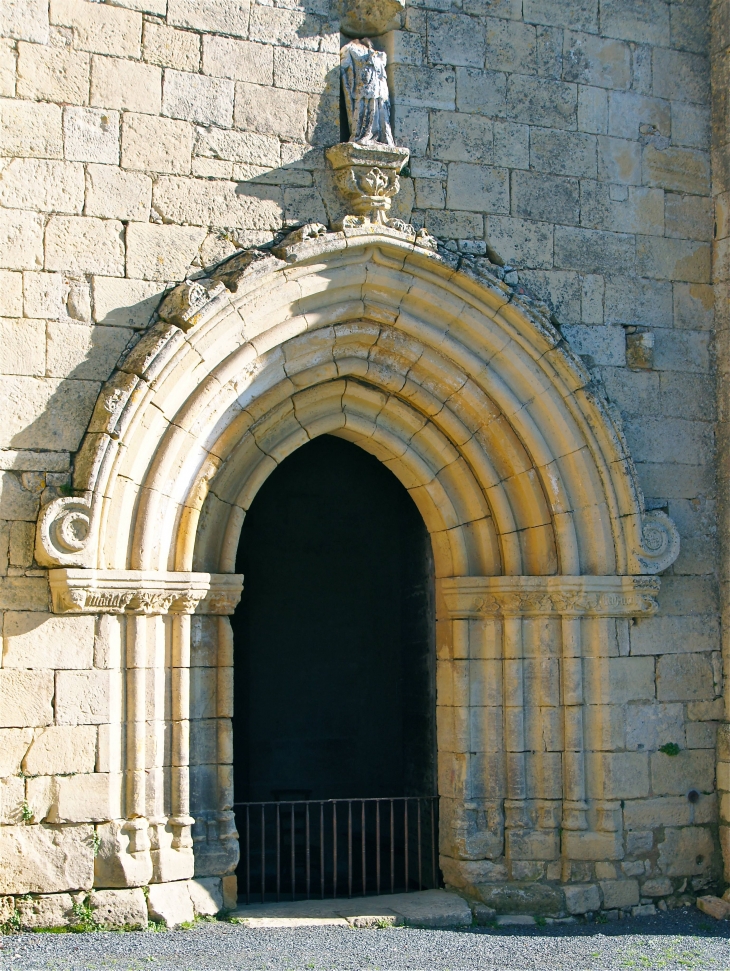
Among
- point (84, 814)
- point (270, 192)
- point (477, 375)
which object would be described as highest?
point (270, 192)

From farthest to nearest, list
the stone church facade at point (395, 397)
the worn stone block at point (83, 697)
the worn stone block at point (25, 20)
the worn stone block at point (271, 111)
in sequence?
the worn stone block at point (271, 111) → the worn stone block at point (25, 20) → the stone church facade at point (395, 397) → the worn stone block at point (83, 697)

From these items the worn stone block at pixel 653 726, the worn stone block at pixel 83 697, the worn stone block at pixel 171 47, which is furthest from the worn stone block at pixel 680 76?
the worn stone block at pixel 83 697

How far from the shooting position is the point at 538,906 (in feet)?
23.0

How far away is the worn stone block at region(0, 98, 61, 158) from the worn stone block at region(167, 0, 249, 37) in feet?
2.98

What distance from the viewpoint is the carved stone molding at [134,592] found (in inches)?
241

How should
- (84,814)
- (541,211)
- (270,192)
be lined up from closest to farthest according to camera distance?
(84,814) → (270,192) → (541,211)

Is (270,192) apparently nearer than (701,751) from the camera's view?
Yes

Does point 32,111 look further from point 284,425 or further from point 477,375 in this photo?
point 477,375

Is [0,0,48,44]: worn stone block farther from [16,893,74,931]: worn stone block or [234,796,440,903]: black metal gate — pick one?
[234,796,440,903]: black metal gate

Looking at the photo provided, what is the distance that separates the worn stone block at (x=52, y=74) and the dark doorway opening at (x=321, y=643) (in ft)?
11.6

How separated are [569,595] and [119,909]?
305 centimetres

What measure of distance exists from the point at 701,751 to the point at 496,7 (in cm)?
473

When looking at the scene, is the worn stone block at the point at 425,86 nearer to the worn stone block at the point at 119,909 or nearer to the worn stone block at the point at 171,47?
the worn stone block at the point at 171,47

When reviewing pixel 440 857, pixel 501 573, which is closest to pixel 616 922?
pixel 440 857
